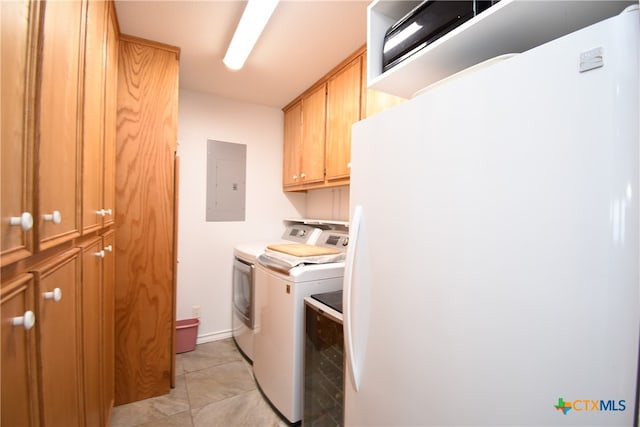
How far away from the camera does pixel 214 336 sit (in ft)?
9.03

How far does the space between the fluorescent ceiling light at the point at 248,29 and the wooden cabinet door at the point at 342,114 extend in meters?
0.69

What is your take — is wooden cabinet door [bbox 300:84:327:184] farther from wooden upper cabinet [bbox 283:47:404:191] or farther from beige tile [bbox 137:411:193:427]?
beige tile [bbox 137:411:193:427]

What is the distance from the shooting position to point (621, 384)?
0.43 meters

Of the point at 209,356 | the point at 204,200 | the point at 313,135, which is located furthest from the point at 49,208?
the point at 209,356

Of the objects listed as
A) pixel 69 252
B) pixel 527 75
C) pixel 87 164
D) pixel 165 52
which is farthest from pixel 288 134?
pixel 527 75

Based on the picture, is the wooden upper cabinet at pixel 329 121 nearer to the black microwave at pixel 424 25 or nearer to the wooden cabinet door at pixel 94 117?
the black microwave at pixel 424 25

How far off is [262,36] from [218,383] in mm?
2561

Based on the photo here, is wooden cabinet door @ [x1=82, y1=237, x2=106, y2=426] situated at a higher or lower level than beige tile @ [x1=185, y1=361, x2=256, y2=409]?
higher

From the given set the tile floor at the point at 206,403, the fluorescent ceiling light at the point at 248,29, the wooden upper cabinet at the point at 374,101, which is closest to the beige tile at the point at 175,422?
the tile floor at the point at 206,403

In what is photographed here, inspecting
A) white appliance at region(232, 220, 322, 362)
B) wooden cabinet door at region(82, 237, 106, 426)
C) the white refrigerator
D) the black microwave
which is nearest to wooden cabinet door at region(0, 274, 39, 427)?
wooden cabinet door at region(82, 237, 106, 426)

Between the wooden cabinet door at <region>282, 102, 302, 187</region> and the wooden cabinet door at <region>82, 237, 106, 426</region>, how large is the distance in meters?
1.83

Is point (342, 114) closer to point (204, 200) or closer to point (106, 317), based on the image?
point (204, 200)

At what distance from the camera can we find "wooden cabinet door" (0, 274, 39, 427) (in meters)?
0.46

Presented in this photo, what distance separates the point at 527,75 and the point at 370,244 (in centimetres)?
59
